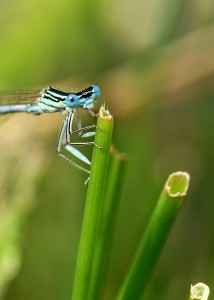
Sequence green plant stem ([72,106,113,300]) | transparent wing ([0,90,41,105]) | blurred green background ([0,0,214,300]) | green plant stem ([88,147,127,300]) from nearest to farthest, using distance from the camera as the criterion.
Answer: green plant stem ([72,106,113,300]), green plant stem ([88,147,127,300]), transparent wing ([0,90,41,105]), blurred green background ([0,0,214,300])

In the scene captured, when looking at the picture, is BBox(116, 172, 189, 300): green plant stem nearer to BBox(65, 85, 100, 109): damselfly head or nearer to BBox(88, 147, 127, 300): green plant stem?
BBox(88, 147, 127, 300): green plant stem

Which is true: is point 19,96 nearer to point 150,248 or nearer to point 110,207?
point 110,207

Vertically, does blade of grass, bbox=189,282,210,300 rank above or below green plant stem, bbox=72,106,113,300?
below

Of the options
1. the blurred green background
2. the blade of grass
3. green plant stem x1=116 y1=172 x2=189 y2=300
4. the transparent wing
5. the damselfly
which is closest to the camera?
the blade of grass

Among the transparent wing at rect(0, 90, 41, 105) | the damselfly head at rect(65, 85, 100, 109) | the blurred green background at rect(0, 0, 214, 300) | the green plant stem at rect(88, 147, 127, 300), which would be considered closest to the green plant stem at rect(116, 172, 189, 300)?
the green plant stem at rect(88, 147, 127, 300)

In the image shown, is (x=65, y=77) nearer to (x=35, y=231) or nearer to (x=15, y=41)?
(x=15, y=41)

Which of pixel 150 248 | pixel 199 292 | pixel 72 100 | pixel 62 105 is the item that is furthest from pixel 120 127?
pixel 199 292

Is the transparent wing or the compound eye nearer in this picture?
the compound eye

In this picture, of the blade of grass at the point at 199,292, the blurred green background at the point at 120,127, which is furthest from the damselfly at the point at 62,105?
the blade of grass at the point at 199,292
